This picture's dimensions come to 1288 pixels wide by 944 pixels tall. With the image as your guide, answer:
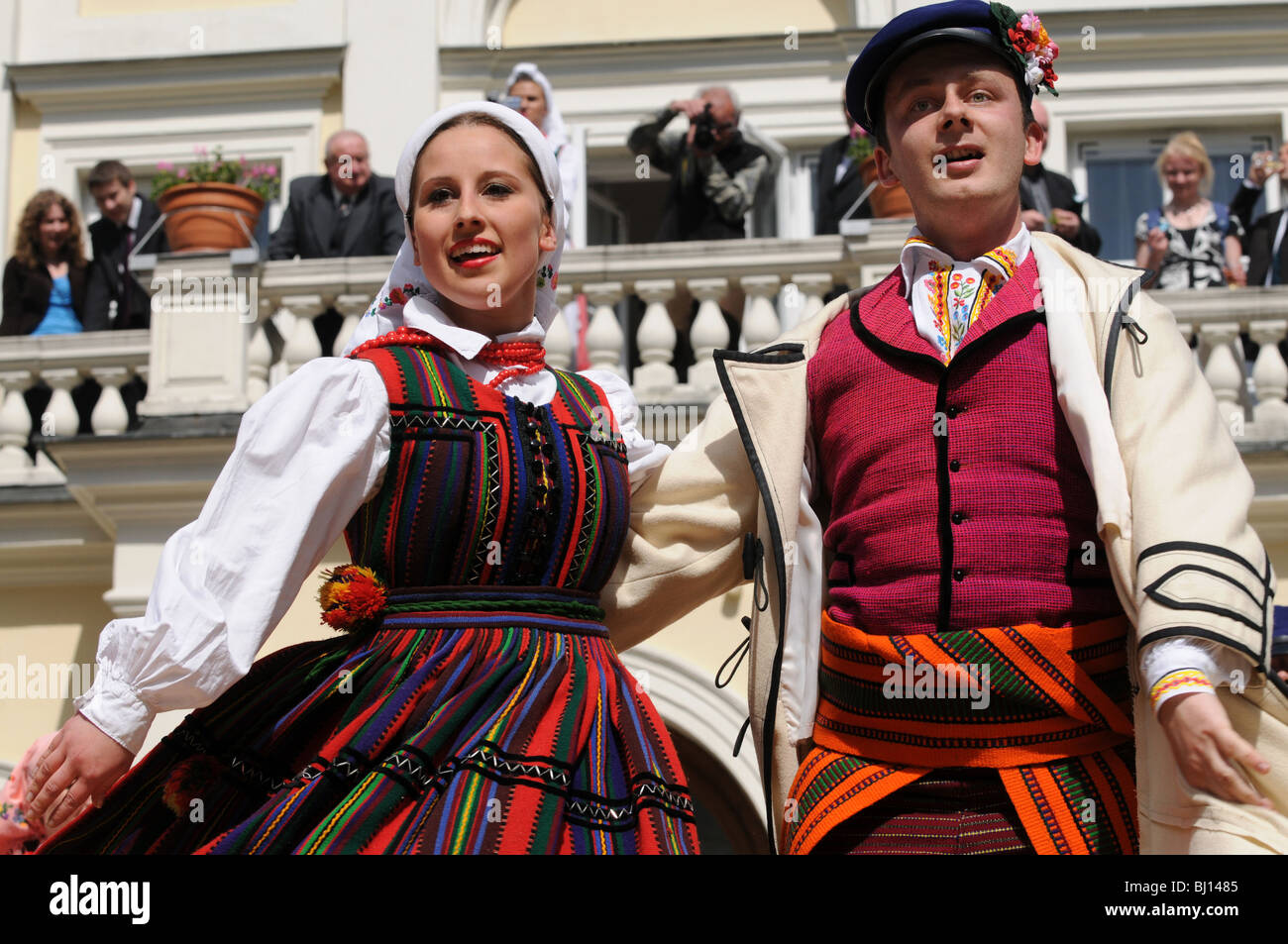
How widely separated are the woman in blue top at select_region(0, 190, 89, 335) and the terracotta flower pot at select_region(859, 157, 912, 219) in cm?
398

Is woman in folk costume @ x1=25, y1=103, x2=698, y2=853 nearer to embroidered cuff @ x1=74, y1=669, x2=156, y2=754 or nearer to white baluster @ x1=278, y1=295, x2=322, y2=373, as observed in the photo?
embroidered cuff @ x1=74, y1=669, x2=156, y2=754

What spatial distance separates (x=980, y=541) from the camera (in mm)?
3012

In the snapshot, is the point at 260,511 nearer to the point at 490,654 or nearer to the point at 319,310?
the point at 490,654

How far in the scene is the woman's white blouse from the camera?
2760 millimetres

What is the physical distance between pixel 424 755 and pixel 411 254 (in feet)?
3.48

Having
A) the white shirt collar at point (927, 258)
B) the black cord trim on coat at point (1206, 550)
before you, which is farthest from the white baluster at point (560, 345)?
the black cord trim on coat at point (1206, 550)

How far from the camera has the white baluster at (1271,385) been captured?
7.55 m

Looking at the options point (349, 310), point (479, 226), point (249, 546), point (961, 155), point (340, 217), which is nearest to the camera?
point (249, 546)

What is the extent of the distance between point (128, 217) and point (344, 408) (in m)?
6.50

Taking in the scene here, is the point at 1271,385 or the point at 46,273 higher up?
the point at 46,273

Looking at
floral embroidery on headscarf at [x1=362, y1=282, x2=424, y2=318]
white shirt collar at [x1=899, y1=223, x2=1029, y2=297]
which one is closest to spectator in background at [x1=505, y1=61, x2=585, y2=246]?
floral embroidery on headscarf at [x1=362, y1=282, x2=424, y2=318]

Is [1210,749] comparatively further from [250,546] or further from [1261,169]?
[1261,169]

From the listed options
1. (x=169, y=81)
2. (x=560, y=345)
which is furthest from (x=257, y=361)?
(x=169, y=81)
